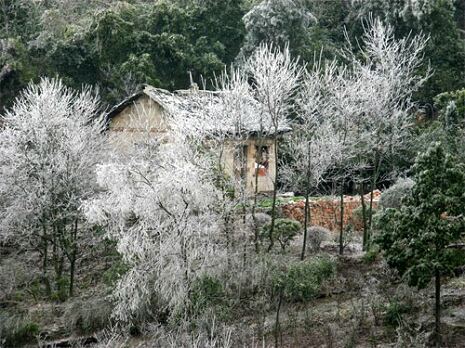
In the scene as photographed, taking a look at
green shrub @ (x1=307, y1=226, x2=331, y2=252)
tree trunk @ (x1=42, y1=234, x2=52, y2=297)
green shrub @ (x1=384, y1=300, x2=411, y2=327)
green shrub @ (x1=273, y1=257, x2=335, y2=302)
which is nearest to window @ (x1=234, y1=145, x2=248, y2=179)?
green shrub @ (x1=307, y1=226, x2=331, y2=252)

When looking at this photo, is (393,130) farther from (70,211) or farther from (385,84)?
(70,211)

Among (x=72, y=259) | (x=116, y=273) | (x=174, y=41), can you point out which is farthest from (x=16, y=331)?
(x=174, y=41)

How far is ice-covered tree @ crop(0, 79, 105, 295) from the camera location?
1662 centimetres

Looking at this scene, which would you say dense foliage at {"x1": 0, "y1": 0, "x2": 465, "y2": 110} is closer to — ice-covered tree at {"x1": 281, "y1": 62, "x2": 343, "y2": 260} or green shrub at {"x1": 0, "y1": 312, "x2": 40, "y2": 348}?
ice-covered tree at {"x1": 281, "y1": 62, "x2": 343, "y2": 260}

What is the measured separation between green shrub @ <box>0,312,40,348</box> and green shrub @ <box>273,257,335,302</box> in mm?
5509

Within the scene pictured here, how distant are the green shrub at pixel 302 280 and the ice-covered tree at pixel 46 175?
557 centimetres

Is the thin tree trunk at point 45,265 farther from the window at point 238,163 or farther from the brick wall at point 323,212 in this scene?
the brick wall at point 323,212

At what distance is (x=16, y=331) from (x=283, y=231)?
6917 mm

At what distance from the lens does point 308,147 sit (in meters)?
17.4

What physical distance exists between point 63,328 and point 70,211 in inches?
130

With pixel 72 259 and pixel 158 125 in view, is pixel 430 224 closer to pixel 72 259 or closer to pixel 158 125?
pixel 72 259

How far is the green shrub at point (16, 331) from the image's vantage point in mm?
14414

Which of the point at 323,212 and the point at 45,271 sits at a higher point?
the point at 323,212

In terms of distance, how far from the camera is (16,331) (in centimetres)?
1446
